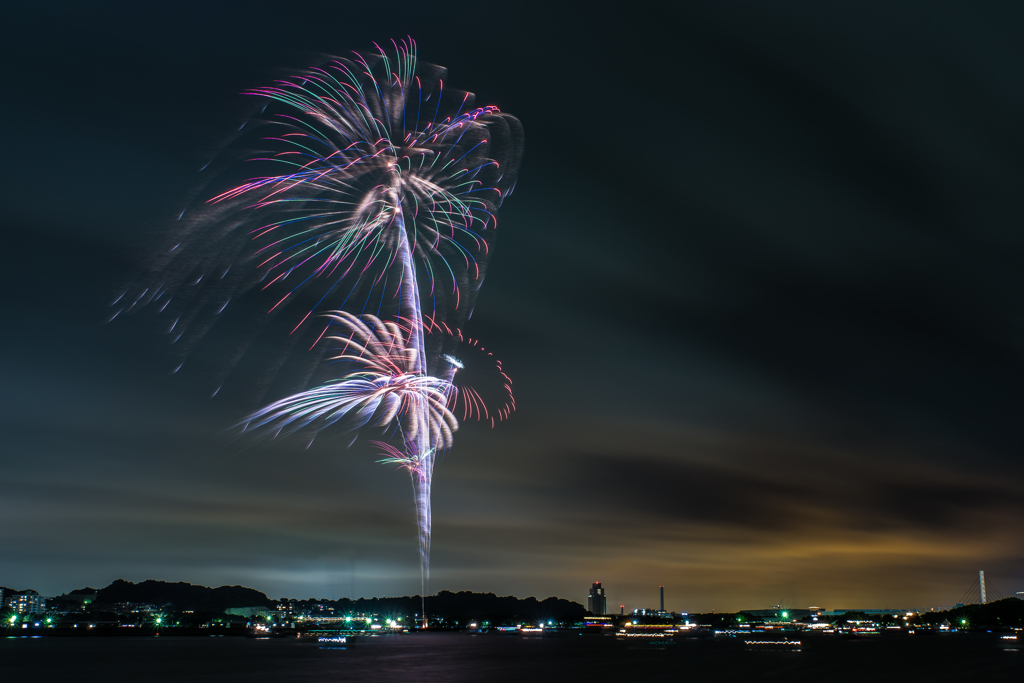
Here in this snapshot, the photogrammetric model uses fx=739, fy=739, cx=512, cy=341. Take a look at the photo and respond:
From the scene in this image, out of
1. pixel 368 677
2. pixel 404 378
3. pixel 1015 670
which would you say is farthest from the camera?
pixel 1015 670

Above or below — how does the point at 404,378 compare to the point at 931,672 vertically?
above

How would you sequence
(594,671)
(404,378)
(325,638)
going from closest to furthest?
(404,378)
(594,671)
(325,638)

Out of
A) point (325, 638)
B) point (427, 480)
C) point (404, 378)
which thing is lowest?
point (325, 638)

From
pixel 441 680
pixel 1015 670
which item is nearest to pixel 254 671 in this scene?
pixel 441 680

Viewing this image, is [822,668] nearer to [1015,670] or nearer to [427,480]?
[1015,670]

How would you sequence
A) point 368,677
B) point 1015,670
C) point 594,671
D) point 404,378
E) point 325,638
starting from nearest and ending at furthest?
point 404,378 < point 368,677 < point 594,671 < point 1015,670 < point 325,638

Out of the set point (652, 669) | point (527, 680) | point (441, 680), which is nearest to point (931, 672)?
point (652, 669)

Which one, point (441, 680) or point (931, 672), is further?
point (931, 672)

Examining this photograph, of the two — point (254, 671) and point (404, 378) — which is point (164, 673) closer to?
point (254, 671)

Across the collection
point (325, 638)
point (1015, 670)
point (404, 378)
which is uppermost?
point (404, 378)
